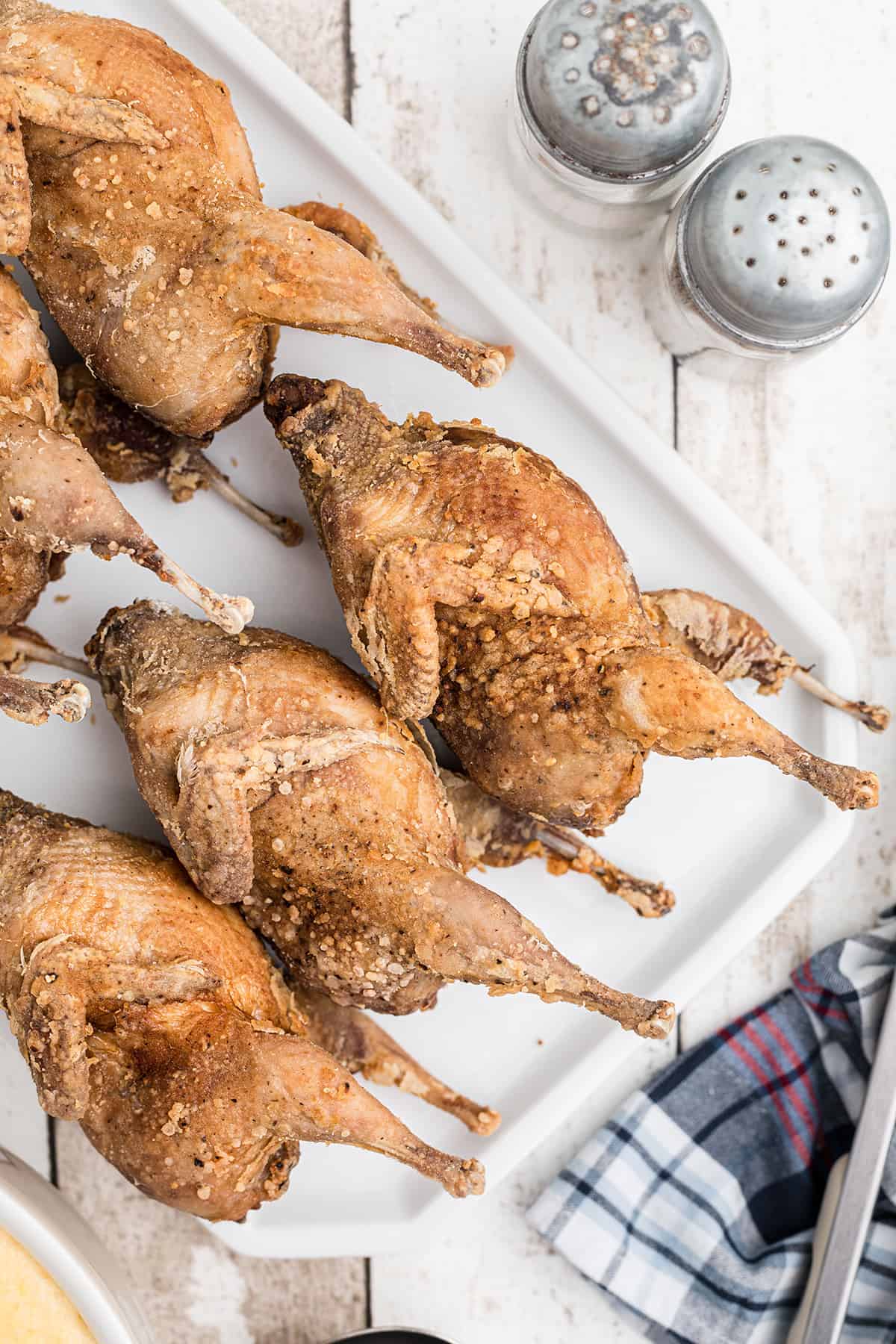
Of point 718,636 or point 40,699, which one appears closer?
point 40,699

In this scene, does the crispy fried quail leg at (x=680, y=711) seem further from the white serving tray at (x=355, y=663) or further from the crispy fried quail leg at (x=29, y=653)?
the crispy fried quail leg at (x=29, y=653)

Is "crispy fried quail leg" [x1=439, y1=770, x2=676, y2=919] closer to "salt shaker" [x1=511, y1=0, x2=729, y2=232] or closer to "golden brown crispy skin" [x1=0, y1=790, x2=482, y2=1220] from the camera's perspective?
"golden brown crispy skin" [x1=0, y1=790, x2=482, y2=1220]

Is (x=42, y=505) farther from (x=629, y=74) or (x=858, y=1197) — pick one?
(x=858, y=1197)

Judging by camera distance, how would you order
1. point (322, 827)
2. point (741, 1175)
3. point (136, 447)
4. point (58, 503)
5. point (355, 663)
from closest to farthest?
point (58, 503) < point (322, 827) < point (136, 447) < point (355, 663) < point (741, 1175)

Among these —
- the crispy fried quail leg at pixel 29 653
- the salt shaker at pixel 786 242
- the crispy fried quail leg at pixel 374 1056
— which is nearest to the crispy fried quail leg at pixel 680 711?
the salt shaker at pixel 786 242

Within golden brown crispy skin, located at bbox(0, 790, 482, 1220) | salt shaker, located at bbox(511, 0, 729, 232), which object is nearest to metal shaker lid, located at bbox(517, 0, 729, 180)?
salt shaker, located at bbox(511, 0, 729, 232)

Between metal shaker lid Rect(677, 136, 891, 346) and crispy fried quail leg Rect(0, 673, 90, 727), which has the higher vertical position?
metal shaker lid Rect(677, 136, 891, 346)

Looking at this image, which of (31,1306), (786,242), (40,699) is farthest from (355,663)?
(31,1306)
